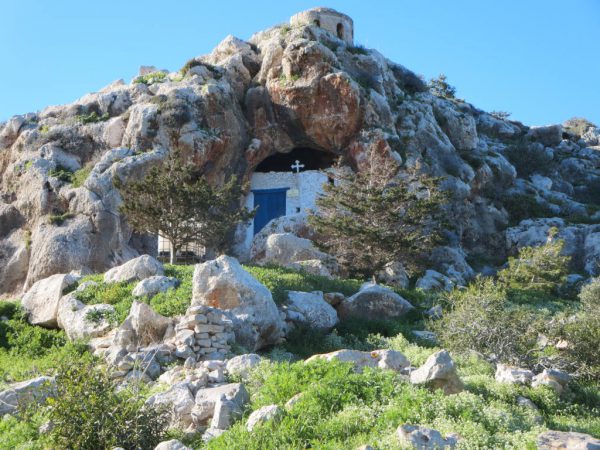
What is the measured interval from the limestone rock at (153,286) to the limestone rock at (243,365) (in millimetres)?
5360

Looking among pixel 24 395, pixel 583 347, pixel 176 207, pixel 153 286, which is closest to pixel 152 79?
pixel 176 207

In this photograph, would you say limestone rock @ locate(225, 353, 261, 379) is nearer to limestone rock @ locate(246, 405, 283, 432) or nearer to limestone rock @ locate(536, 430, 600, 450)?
limestone rock @ locate(246, 405, 283, 432)

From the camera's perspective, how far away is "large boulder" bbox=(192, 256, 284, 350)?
13.4 metres

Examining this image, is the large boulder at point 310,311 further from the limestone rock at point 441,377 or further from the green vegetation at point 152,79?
the green vegetation at point 152,79

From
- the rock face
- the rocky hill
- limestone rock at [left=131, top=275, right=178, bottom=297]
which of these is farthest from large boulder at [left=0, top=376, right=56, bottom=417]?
the rock face

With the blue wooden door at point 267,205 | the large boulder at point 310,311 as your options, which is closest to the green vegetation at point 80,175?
the blue wooden door at point 267,205

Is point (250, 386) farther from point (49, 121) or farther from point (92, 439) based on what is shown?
point (49, 121)

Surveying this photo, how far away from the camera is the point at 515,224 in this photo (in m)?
34.2

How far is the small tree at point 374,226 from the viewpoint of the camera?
21.3 m

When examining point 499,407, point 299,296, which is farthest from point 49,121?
point 499,407

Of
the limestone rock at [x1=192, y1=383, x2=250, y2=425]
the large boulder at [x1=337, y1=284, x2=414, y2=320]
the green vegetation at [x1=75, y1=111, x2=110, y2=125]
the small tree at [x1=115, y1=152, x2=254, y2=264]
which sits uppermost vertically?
the green vegetation at [x1=75, y1=111, x2=110, y2=125]

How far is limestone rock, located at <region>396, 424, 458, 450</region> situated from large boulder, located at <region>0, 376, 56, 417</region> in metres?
5.28

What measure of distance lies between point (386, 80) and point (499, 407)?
28865mm

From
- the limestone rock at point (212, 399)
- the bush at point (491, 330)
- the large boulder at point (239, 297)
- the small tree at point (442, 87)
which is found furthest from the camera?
the small tree at point (442, 87)
